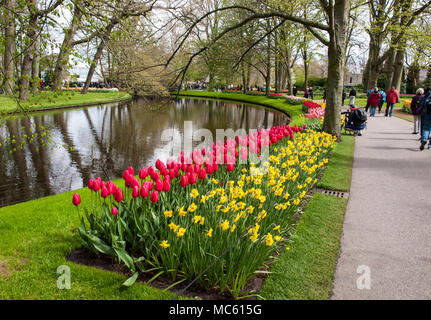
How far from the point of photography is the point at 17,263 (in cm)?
357

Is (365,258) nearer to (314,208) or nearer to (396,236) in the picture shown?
(396,236)

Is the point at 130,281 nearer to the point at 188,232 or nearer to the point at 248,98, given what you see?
the point at 188,232

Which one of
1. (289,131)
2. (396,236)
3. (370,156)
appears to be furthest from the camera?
(370,156)

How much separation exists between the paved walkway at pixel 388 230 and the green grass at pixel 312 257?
12cm

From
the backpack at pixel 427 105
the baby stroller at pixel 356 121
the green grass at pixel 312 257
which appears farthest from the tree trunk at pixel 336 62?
the green grass at pixel 312 257

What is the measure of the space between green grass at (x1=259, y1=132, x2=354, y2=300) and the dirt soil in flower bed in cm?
14

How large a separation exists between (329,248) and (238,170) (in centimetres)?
207

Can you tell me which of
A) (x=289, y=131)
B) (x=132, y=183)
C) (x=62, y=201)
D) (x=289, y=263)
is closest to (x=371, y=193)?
(x=289, y=131)

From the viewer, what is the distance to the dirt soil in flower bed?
3096mm

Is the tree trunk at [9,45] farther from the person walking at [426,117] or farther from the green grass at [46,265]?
the person walking at [426,117]

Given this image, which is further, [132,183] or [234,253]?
[132,183]

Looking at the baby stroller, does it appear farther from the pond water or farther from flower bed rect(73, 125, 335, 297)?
flower bed rect(73, 125, 335, 297)

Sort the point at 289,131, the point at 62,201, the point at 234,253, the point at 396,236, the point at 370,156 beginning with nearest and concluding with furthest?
the point at 234,253 → the point at 396,236 → the point at 62,201 → the point at 289,131 → the point at 370,156

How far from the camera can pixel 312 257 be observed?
3.72m
